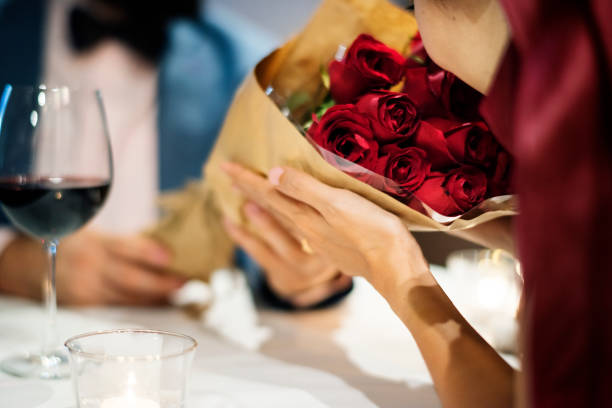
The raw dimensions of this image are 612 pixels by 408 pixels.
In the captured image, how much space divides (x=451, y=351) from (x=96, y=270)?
0.87 m

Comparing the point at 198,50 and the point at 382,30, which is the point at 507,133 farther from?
the point at 198,50

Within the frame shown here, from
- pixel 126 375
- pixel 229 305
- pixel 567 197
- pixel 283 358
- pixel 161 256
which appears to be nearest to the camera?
pixel 567 197

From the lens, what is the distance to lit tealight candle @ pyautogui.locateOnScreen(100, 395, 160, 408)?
496 millimetres

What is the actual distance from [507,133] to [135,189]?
4.34ft

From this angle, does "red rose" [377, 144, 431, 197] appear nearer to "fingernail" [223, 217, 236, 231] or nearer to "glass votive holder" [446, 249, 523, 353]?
"glass votive holder" [446, 249, 523, 353]

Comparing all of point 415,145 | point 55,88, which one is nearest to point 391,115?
point 415,145

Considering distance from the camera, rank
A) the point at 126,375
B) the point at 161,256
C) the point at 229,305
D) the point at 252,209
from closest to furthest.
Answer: the point at 126,375
the point at 252,209
the point at 229,305
the point at 161,256

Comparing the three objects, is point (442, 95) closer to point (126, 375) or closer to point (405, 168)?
point (405, 168)

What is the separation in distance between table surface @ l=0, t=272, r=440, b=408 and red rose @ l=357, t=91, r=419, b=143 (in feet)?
0.98

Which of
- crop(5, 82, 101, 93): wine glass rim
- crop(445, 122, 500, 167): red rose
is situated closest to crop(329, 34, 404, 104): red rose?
crop(445, 122, 500, 167): red rose

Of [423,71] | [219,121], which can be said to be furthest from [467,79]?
[219,121]

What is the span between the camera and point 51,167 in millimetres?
763

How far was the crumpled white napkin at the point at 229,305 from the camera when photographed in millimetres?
917

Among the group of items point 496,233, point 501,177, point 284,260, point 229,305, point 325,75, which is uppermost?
point 325,75
